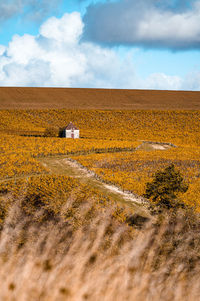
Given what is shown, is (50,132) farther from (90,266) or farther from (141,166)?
(90,266)

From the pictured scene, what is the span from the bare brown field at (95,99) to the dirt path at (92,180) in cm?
5624

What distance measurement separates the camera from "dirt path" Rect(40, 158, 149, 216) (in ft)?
72.6

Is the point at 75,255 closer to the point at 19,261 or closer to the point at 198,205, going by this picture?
the point at 19,261

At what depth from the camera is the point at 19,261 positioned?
3.16 meters

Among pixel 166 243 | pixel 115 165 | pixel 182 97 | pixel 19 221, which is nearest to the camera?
pixel 166 243

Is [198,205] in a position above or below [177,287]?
below

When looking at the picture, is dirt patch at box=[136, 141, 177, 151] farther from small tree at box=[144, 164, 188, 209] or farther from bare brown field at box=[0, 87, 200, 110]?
bare brown field at box=[0, 87, 200, 110]

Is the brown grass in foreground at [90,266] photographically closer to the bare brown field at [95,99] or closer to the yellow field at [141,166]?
the yellow field at [141,166]

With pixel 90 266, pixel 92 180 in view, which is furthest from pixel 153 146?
pixel 90 266

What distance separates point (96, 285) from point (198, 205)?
21305mm

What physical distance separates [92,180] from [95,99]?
261 ft

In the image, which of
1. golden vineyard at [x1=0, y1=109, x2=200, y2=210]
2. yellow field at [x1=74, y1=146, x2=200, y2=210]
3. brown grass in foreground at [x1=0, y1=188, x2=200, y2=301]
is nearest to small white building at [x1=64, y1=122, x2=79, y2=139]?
golden vineyard at [x1=0, y1=109, x2=200, y2=210]

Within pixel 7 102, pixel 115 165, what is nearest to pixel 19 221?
pixel 115 165

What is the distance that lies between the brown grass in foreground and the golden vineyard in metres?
4.43
